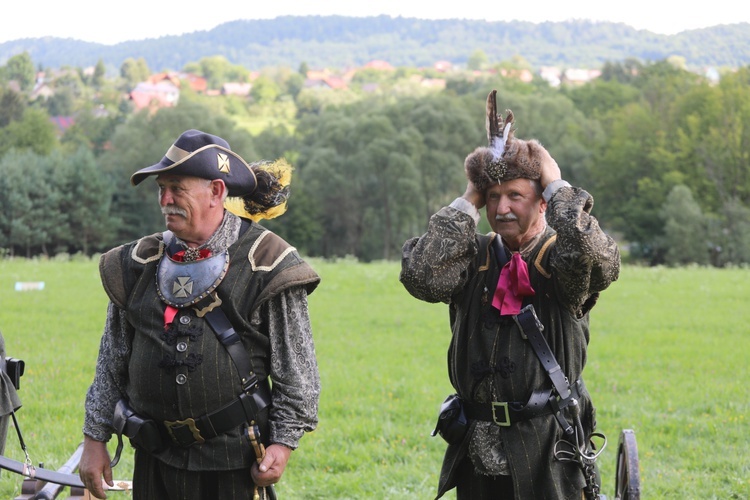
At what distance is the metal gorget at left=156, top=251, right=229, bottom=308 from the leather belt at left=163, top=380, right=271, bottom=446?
47cm

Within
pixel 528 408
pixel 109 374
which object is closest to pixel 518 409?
pixel 528 408

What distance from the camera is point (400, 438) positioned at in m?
8.01

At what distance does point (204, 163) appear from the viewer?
3986mm

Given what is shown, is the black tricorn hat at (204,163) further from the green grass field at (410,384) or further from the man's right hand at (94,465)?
the green grass field at (410,384)

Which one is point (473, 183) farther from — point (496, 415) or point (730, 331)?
point (730, 331)

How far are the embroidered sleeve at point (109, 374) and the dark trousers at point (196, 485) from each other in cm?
30

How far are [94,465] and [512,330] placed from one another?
1.93 metres

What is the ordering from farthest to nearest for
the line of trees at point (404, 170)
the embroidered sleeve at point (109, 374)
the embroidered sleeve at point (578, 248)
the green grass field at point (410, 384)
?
the line of trees at point (404, 170) < the green grass field at point (410, 384) < the embroidered sleeve at point (109, 374) < the embroidered sleeve at point (578, 248)

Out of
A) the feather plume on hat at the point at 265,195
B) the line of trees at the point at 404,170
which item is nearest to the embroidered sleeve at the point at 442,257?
the feather plume on hat at the point at 265,195

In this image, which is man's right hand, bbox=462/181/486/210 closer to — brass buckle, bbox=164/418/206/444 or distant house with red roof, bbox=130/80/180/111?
brass buckle, bbox=164/418/206/444

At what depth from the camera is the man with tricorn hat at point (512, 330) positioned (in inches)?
159

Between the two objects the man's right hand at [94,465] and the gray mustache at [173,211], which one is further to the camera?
the man's right hand at [94,465]

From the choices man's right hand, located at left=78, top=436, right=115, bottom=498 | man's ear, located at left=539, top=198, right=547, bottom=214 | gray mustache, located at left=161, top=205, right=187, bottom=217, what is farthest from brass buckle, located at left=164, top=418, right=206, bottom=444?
man's ear, located at left=539, top=198, right=547, bottom=214

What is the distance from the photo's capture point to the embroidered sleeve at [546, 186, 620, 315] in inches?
151
